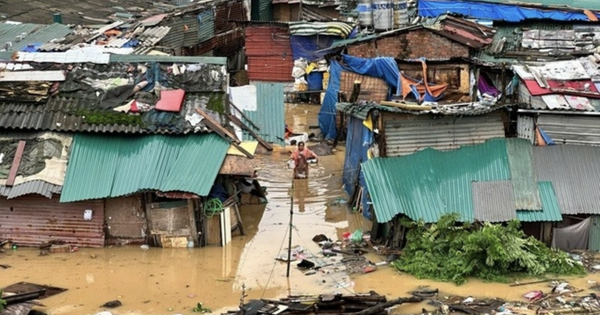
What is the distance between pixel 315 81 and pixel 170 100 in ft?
41.5

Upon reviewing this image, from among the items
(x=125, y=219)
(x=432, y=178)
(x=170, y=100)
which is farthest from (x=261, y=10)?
(x=432, y=178)

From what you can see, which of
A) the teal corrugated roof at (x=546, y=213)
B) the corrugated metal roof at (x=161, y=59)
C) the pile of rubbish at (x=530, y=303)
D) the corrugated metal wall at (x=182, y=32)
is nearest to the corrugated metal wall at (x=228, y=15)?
the corrugated metal wall at (x=182, y=32)

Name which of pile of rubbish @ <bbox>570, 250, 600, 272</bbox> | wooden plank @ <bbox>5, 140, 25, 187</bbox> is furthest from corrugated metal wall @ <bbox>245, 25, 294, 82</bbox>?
pile of rubbish @ <bbox>570, 250, 600, 272</bbox>

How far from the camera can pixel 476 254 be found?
→ 12.9 metres

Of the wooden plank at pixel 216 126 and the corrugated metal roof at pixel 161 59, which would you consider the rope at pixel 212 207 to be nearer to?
the wooden plank at pixel 216 126

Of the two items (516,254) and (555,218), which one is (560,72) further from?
(516,254)

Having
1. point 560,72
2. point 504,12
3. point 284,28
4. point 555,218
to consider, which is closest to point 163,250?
point 555,218

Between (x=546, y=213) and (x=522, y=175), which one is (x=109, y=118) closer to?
(x=522, y=175)

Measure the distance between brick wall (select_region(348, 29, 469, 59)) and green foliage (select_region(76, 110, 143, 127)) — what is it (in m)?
8.61

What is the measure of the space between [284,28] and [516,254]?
17684 millimetres

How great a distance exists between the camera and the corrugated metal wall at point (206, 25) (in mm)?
27391

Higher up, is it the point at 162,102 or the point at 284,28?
the point at 284,28

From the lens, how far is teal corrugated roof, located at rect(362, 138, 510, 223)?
13953mm

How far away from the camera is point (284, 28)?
95.0ft
